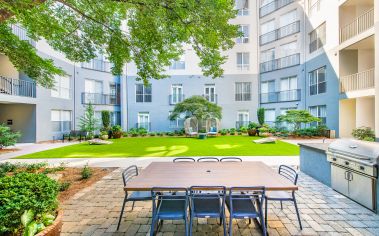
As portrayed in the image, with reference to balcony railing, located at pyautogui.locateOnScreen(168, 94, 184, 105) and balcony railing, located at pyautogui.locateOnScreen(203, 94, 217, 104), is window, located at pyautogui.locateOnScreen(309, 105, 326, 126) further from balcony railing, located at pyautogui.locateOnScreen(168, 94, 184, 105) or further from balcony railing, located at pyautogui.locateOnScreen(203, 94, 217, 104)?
balcony railing, located at pyautogui.locateOnScreen(168, 94, 184, 105)

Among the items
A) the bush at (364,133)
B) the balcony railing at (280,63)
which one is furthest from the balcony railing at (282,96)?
the bush at (364,133)

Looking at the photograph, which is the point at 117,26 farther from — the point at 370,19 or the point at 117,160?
the point at 370,19

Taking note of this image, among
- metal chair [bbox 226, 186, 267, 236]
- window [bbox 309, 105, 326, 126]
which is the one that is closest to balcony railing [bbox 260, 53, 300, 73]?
window [bbox 309, 105, 326, 126]

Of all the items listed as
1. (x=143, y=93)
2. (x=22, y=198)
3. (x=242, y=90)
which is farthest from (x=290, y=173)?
(x=143, y=93)

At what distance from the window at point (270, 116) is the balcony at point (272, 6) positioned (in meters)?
10.6

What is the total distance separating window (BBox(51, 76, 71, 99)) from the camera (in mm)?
17087

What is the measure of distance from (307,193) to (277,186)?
2772mm

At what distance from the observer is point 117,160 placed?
8891 millimetres

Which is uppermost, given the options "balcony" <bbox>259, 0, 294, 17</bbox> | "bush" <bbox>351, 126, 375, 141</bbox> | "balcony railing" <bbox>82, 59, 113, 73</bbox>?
"balcony" <bbox>259, 0, 294, 17</bbox>

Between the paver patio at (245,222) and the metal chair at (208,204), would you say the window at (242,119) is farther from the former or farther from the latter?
the metal chair at (208,204)

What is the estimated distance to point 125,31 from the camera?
27.2 feet

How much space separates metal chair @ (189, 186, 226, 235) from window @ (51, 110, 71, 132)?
1783 cm

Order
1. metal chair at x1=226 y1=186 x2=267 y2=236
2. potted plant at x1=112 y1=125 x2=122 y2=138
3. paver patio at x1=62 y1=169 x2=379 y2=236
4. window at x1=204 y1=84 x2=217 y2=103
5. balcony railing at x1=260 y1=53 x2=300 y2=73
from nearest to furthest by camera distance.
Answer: metal chair at x1=226 y1=186 x2=267 y2=236 < paver patio at x1=62 y1=169 x2=379 y2=236 < potted plant at x1=112 y1=125 x2=122 y2=138 < balcony railing at x1=260 y1=53 x2=300 y2=73 < window at x1=204 y1=84 x2=217 y2=103

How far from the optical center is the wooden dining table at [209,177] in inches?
120
